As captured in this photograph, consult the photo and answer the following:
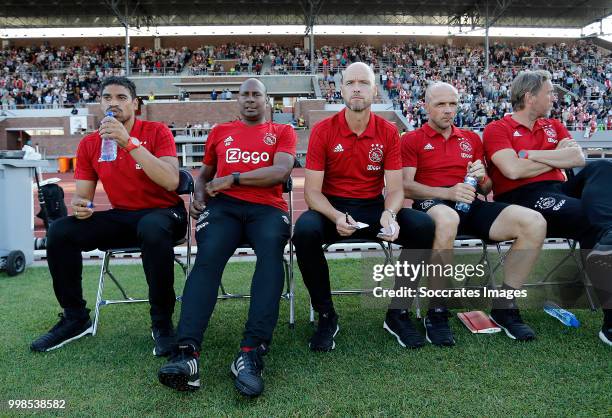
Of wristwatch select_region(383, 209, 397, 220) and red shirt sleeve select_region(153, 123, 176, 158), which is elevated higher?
red shirt sleeve select_region(153, 123, 176, 158)

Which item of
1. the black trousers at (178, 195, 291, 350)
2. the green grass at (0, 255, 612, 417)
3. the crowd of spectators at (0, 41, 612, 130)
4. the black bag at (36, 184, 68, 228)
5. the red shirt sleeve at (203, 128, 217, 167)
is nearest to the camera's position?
the green grass at (0, 255, 612, 417)

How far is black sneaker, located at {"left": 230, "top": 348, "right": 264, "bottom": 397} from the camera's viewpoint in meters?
2.29

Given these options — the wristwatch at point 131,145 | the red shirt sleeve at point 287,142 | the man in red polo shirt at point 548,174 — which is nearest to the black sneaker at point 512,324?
the man in red polo shirt at point 548,174

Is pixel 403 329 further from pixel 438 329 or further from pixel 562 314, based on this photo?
pixel 562 314

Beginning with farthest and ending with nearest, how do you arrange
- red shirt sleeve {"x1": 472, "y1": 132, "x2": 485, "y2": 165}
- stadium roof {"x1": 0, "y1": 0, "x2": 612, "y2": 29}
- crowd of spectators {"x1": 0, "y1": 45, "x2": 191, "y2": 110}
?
stadium roof {"x1": 0, "y1": 0, "x2": 612, "y2": 29}, crowd of spectators {"x1": 0, "y1": 45, "x2": 191, "y2": 110}, red shirt sleeve {"x1": 472, "y1": 132, "x2": 485, "y2": 165}

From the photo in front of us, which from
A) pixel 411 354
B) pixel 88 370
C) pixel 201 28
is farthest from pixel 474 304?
pixel 201 28

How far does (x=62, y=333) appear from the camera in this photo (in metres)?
3.05

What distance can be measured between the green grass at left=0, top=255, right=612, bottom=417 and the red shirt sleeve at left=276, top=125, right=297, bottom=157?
1200 mm

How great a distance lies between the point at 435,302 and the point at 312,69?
3156 centimetres

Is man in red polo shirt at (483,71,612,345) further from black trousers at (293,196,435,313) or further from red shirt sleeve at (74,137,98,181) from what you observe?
red shirt sleeve at (74,137,98,181)

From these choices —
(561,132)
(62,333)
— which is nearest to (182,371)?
(62,333)

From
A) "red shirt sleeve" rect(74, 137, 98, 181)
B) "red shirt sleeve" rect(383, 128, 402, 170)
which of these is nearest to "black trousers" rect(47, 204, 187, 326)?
"red shirt sleeve" rect(74, 137, 98, 181)

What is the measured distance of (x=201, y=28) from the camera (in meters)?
38.3

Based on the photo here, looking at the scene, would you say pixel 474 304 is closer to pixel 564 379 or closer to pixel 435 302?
pixel 435 302
